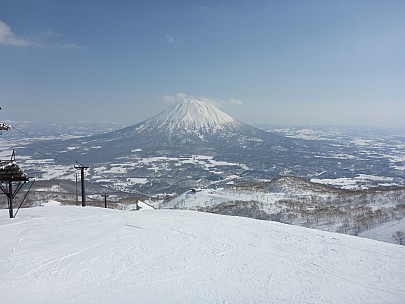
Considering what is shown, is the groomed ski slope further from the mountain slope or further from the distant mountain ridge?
the mountain slope

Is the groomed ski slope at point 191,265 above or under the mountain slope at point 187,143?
above

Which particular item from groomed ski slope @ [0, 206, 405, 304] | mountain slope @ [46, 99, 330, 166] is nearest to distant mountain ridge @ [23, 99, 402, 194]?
mountain slope @ [46, 99, 330, 166]

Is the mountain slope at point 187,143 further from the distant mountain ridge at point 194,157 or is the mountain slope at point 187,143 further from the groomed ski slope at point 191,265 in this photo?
the groomed ski slope at point 191,265

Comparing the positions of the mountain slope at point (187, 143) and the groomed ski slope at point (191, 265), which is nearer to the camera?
the groomed ski slope at point (191, 265)

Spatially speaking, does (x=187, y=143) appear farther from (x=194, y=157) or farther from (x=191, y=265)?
(x=191, y=265)

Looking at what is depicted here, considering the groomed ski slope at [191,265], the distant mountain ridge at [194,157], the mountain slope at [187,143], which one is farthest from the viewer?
the mountain slope at [187,143]

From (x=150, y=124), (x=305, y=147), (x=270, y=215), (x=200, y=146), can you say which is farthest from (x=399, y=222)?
(x=150, y=124)

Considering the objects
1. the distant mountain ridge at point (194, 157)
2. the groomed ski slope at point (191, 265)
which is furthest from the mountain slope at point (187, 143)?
the groomed ski slope at point (191, 265)

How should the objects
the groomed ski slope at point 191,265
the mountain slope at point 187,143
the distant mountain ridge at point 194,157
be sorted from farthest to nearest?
1. the mountain slope at point 187,143
2. the distant mountain ridge at point 194,157
3. the groomed ski slope at point 191,265

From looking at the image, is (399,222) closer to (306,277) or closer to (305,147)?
(306,277)
